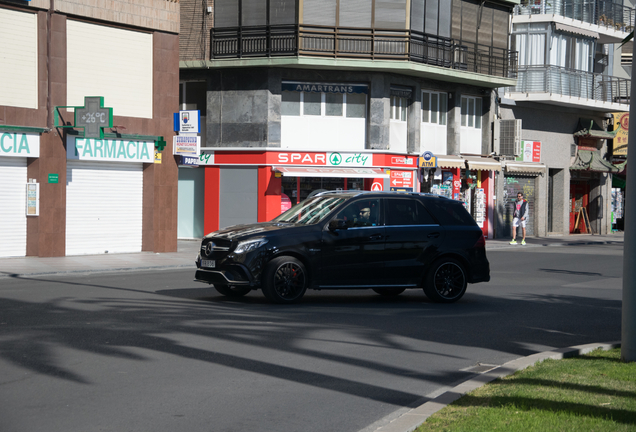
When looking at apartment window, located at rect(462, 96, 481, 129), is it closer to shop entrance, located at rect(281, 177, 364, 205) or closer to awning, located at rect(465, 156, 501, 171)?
awning, located at rect(465, 156, 501, 171)

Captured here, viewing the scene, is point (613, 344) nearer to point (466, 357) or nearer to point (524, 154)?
point (466, 357)

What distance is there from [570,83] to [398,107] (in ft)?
37.5

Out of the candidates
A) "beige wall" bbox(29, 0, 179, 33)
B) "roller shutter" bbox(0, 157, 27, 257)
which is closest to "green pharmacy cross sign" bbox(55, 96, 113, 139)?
"roller shutter" bbox(0, 157, 27, 257)

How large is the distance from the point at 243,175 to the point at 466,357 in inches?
893

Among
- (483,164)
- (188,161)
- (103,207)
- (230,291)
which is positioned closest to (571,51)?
(483,164)

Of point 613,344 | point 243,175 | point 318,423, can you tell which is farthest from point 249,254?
point 243,175

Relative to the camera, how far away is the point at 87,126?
21.2 meters

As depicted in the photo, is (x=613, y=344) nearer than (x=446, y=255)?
Yes

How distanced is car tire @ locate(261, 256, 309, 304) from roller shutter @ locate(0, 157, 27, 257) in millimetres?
12075

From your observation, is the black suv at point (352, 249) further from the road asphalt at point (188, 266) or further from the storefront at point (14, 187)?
the storefront at point (14, 187)

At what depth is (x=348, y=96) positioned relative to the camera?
30656 mm

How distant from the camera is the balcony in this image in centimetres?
3722

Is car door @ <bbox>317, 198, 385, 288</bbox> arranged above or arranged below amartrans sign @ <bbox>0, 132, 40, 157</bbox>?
below

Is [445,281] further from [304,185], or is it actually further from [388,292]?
[304,185]
